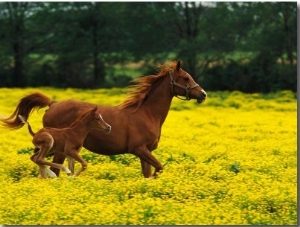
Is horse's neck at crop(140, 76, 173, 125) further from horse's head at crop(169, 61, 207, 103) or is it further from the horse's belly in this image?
the horse's belly

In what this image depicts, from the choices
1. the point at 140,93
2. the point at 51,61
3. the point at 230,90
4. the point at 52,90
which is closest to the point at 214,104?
the point at 230,90

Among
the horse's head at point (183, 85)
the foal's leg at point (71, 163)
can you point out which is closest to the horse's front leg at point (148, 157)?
the foal's leg at point (71, 163)

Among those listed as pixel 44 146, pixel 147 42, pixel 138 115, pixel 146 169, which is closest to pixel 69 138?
pixel 44 146

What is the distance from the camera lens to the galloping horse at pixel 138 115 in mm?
14477

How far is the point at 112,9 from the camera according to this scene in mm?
41188

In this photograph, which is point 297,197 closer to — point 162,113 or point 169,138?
point 162,113

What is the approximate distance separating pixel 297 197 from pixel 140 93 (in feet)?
11.0

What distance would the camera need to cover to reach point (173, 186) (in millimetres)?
14062

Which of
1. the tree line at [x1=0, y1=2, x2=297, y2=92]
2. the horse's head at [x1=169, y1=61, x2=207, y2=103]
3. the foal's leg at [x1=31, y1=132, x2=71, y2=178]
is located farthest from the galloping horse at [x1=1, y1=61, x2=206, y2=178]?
the tree line at [x1=0, y1=2, x2=297, y2=92]

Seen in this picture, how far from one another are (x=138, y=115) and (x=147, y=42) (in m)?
25.6

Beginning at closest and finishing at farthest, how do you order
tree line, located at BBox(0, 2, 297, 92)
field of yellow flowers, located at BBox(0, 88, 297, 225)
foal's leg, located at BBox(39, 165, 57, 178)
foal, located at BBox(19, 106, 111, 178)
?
field of yellow flowers, located at BBox(0, 88, 297, 225), foal, located at BBox(19, 106, 111, 178), foal's leg, located at BBox(39, 165, 57, 178), tree line, located at BBox(0, 2, 297, 92)

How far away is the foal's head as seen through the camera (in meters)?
14.1

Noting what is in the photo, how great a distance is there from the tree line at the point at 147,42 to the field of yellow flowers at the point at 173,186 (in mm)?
14306

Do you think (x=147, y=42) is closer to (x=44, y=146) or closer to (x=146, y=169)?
(x=146, y=169)
